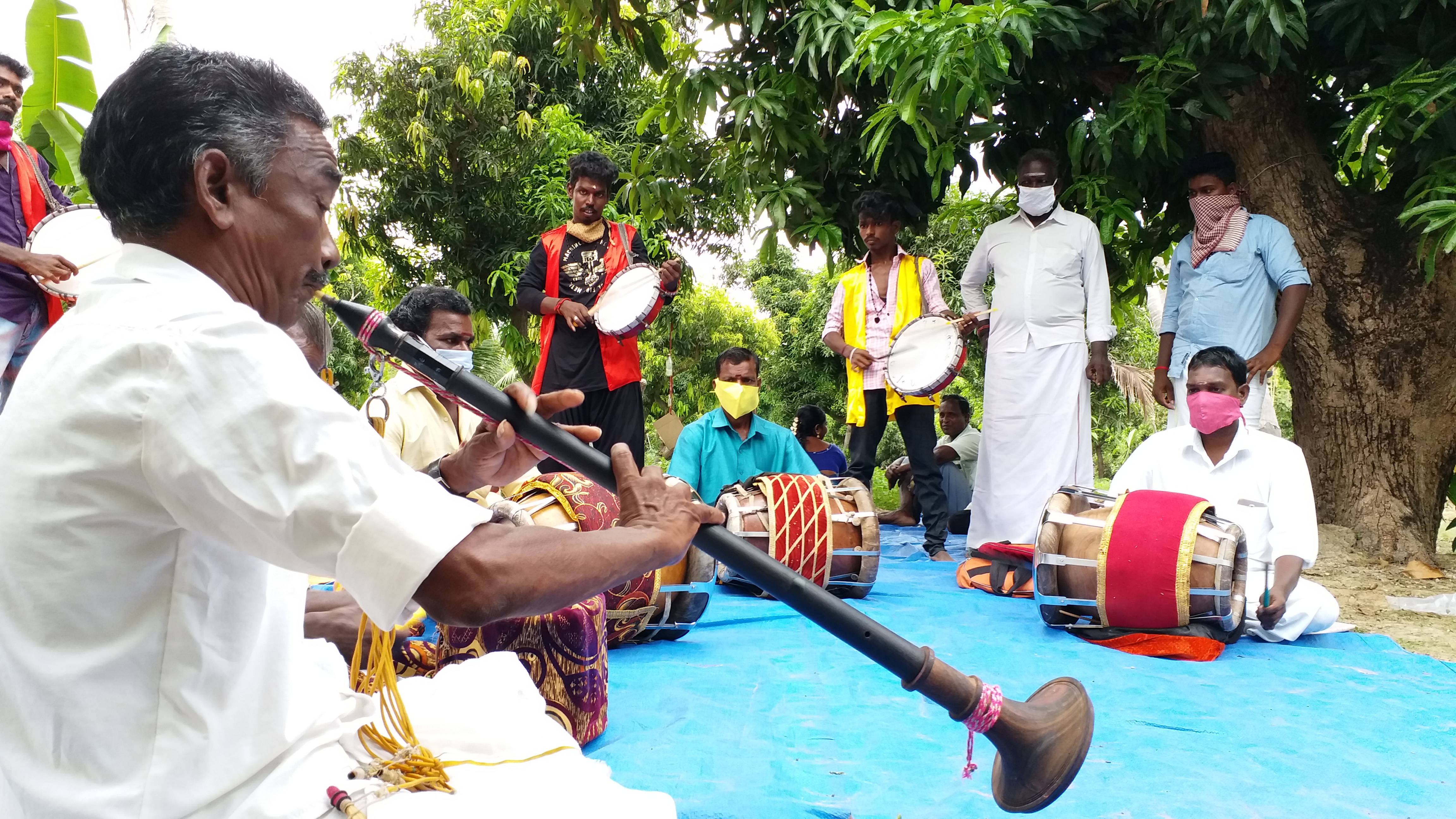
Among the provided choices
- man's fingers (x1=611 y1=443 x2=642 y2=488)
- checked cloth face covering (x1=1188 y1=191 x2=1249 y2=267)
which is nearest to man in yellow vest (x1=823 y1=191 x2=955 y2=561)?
checked cloth face covering (x1=1188 y1=191 x2=1249 y2=267)

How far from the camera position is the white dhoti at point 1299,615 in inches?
165

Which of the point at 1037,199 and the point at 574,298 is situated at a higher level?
the point at 1037,199

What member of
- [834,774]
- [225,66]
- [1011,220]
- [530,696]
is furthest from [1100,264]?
[225,66]

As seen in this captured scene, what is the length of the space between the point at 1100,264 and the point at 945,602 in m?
2.18

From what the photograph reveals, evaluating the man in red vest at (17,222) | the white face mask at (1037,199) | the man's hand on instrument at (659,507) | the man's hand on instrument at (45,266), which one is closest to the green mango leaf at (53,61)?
the man in red vest at (17,222)

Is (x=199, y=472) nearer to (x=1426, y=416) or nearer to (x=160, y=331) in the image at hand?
(x=160, y=331)

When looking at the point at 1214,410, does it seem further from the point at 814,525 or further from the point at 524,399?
the point at 524,399

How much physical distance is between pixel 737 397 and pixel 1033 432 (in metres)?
1.72

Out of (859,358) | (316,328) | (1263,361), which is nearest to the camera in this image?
(316,328)

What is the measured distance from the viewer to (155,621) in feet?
3.76

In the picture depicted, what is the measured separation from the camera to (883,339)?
6199 millimetres

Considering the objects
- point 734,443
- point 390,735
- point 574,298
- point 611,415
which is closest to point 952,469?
point 734,443

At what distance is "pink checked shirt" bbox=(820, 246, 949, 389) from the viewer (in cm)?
616

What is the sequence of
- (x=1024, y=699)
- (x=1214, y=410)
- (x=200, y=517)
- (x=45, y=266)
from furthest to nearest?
(x=1214, y=410) → (x=45, y=266) → (x=1024, y=699) → (x=200, y=517)
